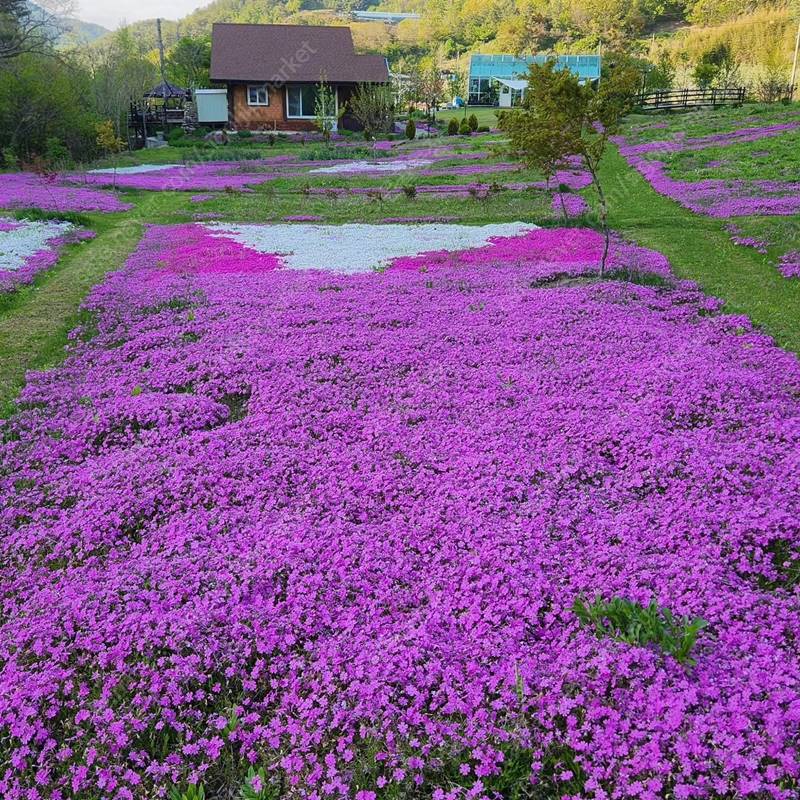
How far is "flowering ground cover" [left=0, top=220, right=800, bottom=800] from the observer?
4.51 metres

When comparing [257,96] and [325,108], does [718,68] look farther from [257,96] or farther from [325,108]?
[257,96]

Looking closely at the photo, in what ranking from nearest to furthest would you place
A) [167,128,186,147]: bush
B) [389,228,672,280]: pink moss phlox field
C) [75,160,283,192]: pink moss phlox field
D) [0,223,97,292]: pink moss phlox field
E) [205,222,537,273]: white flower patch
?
[389,228,672,280]: pink moss phlox field
[0,223,97,292]: pink moss phlox field
[205,222,537,273]: white flower patch
[75,160,283,192]: pink moss phlox field
[167,128,186,147]: bush

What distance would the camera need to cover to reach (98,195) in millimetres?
34781

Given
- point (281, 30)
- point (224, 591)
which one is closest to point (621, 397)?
point (224, 591)

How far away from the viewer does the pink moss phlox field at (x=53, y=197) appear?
30.4 metres

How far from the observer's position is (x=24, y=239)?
23.7 meters

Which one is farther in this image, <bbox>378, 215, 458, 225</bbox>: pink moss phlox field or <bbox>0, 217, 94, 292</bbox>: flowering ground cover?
<bbox>378, 215, 458, 225</bbox>: pink moss phlox field

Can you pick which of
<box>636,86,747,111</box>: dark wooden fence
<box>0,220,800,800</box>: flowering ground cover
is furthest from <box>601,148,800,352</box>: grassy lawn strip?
<box>636,86,747,111</box>: dark wooden fence

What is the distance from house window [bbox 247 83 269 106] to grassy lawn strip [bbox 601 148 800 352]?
49.1 meters

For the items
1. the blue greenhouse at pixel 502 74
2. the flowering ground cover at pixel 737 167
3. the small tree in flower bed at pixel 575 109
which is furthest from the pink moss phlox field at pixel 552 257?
the blue greenhouse at pixel 502 74

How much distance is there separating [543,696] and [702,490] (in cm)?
344

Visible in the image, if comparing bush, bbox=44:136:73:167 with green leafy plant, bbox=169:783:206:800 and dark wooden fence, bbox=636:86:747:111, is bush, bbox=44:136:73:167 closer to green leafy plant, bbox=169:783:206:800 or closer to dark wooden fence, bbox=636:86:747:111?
green leafy plant, bbox=169:783:206:800

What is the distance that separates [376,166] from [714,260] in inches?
1248

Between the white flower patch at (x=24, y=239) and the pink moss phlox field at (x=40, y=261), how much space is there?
0.16 meters
